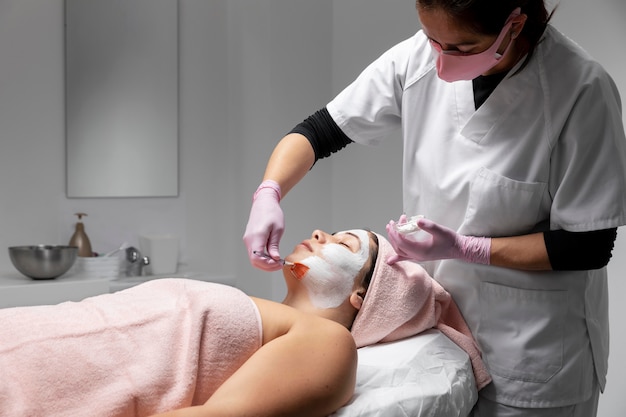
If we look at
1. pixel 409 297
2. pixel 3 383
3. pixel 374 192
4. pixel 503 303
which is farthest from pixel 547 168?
pixel 374 192

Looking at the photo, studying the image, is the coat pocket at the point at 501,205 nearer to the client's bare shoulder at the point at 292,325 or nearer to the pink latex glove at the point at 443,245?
the pink latex glove at the point at 443,245

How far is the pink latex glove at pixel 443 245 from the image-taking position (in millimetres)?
1406

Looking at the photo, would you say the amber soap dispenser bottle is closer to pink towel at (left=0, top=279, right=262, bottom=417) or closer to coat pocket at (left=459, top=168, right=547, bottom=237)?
pink towel at (left=0, top=279, right=262, bottom=417)

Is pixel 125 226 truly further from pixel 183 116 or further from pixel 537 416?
pixel 537 416

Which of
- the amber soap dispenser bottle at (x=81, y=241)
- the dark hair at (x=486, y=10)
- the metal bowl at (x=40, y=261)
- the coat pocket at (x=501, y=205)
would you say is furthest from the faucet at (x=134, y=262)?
the dark hair at (x=486, y=10)

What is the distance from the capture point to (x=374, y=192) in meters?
3.35

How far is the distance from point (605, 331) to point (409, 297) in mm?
469

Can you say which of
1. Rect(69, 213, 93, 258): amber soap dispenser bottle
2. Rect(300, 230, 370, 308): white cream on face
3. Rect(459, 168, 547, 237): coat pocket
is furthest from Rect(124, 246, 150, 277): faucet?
Rect(459, 168, 547, 237): coat pocket

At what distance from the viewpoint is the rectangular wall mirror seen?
339 centimetres

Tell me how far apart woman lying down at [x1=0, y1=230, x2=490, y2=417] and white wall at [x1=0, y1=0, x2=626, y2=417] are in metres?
1.99

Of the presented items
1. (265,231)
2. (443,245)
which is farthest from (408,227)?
(265,231)

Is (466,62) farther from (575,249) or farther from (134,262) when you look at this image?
(134,262)

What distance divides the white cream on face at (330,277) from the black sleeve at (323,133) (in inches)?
11.9

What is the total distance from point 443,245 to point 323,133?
1.60 feet
